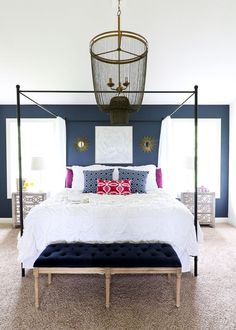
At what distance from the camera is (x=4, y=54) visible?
110 inches

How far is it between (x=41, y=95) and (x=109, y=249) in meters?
3.02

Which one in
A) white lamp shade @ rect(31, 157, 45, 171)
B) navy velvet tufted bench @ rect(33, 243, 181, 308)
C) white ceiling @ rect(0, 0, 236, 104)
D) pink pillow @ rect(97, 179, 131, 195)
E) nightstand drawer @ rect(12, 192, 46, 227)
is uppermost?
white ceiling @ rect(0, 0, 236, 104)

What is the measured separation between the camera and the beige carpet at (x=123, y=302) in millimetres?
1926

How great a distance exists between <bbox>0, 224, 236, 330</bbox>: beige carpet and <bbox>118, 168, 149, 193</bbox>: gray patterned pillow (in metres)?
1.39

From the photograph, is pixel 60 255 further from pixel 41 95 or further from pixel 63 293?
pixel 41 95

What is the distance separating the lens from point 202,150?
4.82 metres

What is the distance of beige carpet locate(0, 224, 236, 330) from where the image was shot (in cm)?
193

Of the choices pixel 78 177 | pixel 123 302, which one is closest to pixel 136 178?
pixel 78 177

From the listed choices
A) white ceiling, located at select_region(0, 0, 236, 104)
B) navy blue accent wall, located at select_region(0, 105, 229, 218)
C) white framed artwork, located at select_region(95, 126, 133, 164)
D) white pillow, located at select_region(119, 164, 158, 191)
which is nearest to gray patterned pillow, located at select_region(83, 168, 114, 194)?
white pillow, located at select_region(119, 164, 158, 191)

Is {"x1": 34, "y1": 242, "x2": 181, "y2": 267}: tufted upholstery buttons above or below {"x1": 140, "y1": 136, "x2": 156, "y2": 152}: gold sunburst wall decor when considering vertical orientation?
below

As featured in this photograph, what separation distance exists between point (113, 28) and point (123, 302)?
8.65ft

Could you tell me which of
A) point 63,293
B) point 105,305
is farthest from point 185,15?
point 63,293

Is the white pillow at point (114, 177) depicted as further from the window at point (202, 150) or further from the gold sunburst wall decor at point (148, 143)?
the window at point (202, 150)

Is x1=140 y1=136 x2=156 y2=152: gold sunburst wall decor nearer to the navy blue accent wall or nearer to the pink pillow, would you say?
the navy blue accent wall
